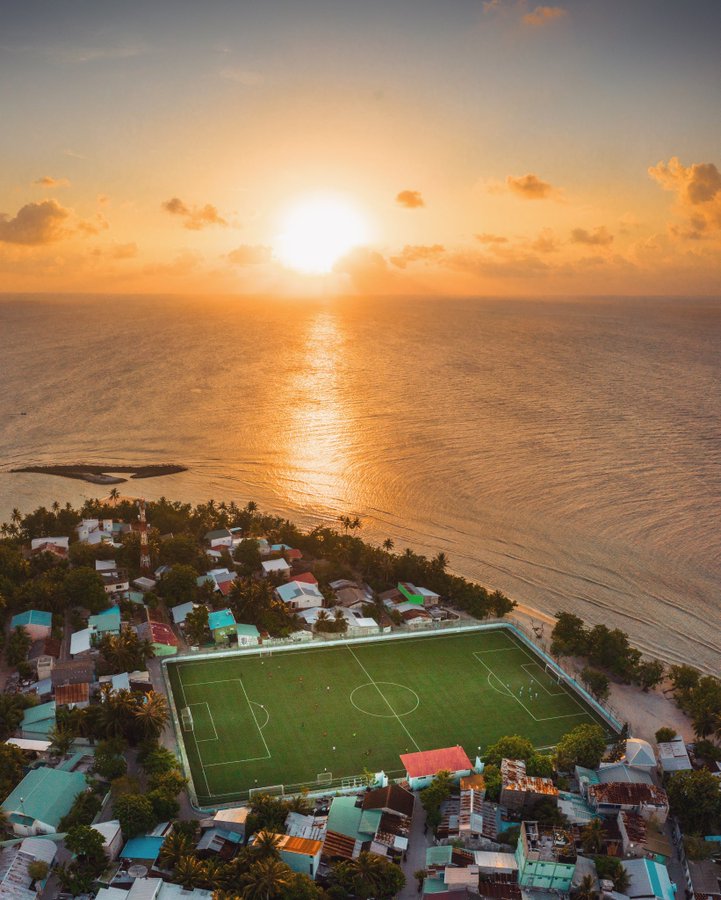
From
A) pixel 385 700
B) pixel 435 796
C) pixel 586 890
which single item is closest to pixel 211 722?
pixel 385 700

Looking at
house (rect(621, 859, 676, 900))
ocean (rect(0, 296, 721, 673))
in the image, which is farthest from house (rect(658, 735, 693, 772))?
ocean (rect(0, 296, 721, 673))

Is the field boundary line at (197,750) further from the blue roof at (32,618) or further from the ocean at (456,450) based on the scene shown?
the ocean at (456,450)

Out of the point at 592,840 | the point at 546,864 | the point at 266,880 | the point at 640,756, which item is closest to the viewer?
the point at 266,880

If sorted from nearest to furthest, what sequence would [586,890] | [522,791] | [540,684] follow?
[586,890], [522,791], [540,684]

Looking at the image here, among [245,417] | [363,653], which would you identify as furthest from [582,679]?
[245,417]

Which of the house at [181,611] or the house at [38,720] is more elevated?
the house at [181,611]

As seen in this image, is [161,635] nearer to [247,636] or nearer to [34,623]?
[247,636]

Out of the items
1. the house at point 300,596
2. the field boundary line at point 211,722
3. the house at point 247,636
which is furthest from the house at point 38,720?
the house at point 300,596

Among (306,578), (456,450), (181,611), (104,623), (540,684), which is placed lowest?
(540,684)
